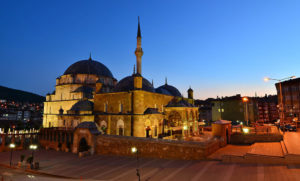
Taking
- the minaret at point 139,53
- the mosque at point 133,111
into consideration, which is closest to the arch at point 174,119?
the mosque at point 133,111

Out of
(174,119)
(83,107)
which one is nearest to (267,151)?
(174,119)

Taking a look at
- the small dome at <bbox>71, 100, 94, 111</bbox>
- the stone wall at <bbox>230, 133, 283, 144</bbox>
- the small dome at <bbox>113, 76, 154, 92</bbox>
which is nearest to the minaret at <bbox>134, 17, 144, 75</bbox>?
the small dome at <bbox>113, 76, 154, 92</bbox>

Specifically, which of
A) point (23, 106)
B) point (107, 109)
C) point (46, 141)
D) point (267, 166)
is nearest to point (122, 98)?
point (107, 109)

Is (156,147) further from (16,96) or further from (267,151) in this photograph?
(16,96)

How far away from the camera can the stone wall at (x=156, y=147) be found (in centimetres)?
1545

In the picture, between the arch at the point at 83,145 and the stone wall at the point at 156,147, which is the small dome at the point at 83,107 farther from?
the stone wall at the point at 156,147

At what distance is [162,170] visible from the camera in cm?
1328

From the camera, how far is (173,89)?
43.1 m

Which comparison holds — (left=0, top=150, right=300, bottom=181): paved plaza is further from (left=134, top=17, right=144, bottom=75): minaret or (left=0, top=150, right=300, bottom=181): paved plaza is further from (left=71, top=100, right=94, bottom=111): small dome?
(left=134, top=17, right=144, bottom=75): minaret

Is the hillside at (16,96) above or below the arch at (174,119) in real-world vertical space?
above

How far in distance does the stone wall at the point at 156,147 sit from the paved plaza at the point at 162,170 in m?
0.85

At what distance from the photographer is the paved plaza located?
10.4m

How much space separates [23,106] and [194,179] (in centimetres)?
14563

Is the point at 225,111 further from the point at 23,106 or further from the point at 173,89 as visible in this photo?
the point at 23,106
